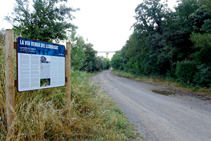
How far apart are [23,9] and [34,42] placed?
18.5 feet

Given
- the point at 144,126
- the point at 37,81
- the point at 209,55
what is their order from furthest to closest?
1. the point at 209,55
2. the point at 144,126
3. the point at 37,81

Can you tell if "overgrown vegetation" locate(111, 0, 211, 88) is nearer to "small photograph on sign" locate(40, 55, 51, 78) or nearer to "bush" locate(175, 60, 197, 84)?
"bush" locate(175, 60, 197, 84)

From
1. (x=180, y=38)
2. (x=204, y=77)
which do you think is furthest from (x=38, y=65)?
(x=180, y=38)

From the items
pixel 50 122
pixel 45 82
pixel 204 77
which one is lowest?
pixel 50 122

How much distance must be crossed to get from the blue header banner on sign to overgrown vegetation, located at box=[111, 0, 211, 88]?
29.9ft

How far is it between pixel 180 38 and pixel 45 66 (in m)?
14.8

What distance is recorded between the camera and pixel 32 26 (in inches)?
285

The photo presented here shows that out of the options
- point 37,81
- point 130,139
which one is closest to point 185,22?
point 130,139

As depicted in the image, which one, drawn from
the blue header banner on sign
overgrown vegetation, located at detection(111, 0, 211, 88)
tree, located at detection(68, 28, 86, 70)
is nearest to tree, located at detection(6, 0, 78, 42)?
tree, located at detection(68, 28, 86, 70)

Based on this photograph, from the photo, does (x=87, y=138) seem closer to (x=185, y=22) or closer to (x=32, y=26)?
(x=32, y=26)

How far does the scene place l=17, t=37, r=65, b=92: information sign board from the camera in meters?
2.73

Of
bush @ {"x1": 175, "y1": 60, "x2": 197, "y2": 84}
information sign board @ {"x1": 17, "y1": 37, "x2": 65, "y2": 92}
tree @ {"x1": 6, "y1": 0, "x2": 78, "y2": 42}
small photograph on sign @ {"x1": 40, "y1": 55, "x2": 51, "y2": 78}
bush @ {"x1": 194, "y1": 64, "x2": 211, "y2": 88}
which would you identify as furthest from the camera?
bush @ {"x1": 175, "y1": 60, "x2": 197, "y2": 84}

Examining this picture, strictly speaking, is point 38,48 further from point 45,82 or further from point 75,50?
point 75,50

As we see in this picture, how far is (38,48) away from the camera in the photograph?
3037mm
